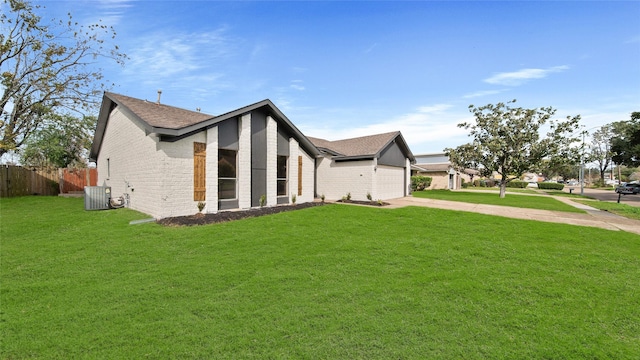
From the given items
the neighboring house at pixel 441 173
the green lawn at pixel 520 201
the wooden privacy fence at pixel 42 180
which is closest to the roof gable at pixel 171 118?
the wooden privacy fence at pixel 42 180

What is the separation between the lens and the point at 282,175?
1456cm

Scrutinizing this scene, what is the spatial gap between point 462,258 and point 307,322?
14.6 feet

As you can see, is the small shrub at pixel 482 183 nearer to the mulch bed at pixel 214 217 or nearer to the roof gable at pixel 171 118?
the roof gable at pixel 171 118

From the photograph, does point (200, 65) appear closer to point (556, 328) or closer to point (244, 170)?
point (244, 170)

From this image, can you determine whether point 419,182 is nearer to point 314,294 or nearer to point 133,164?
point 133,164

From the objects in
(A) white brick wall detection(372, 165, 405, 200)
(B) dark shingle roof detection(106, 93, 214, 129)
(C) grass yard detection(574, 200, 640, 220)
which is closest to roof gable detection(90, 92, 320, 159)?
(B) dark shingle roof detection(106, 93, 214, 129)

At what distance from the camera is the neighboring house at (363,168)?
687 inches

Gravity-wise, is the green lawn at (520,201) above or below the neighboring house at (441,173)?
below

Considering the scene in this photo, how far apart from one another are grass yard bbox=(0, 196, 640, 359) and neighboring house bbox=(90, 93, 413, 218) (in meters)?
2.68

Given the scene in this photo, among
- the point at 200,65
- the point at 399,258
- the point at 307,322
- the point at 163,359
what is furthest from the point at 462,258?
the point at 200,65

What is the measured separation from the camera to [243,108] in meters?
11.9

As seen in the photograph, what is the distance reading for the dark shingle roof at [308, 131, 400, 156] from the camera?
58.5 feet

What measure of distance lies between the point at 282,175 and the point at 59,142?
29.3 metres

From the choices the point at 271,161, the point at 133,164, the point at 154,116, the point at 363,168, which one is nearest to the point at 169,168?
the point at 154,116
